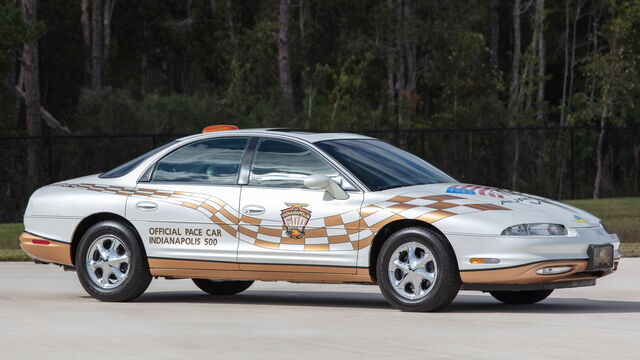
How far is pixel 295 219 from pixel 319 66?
1226 inches

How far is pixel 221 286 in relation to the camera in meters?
13.2

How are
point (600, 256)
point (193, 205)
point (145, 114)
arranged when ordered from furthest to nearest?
point (145, 114) < point (193, 205) < point (600, 256)

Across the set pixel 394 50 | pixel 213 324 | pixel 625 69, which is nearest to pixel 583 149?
pixel 625 69

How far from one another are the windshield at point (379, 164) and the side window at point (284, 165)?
0.15 metres

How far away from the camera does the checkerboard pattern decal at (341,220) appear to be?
11.0 m

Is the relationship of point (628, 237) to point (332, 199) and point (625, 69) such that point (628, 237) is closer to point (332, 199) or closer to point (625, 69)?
point (332, 199)

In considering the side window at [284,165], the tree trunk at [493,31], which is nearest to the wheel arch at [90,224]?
the side window at [284,165]

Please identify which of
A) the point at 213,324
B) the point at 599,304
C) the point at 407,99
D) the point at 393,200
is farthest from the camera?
the point at 407,99

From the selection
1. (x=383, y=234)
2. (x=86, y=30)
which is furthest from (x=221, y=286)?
(x=86, y=30)

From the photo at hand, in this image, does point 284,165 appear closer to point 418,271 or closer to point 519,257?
point 418,271

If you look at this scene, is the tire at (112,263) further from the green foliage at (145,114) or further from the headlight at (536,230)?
the green foliage at (145,114)

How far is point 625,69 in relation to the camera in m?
38.1

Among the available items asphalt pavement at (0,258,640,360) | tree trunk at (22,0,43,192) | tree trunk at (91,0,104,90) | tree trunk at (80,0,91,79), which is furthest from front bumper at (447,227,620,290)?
tree trunk at (80,0,91,79)

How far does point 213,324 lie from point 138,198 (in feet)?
6.93
